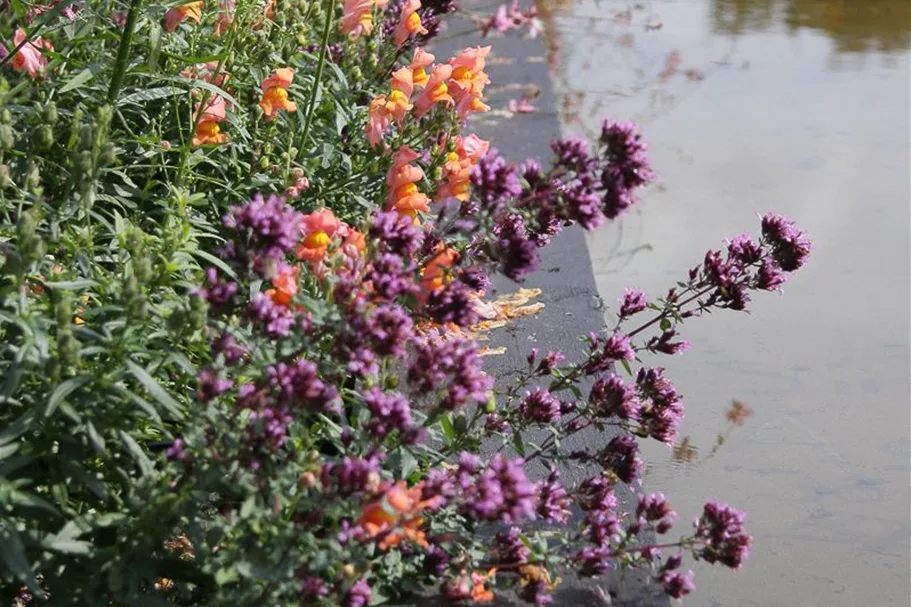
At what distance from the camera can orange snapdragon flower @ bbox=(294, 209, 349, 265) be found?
91.0 inches

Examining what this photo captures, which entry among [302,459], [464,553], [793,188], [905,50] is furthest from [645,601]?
[905,50]

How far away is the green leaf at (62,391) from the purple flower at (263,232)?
267 millimetres

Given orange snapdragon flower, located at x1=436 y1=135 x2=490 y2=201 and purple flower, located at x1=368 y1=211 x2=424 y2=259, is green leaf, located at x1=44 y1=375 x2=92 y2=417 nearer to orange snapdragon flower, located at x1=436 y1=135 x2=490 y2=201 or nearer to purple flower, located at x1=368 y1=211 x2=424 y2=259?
purple flower, located at x1=368 y1=211 x2=424 y2=259

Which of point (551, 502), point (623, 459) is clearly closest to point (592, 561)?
point (551, 502)

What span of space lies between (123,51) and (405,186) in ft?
1.85

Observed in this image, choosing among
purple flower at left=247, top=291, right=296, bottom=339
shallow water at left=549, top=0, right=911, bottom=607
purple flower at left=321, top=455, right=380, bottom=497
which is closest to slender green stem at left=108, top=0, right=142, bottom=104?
purple flower at left=247, top=291, right=296, bottom=339

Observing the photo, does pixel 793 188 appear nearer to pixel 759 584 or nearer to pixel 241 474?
pixel 759 584

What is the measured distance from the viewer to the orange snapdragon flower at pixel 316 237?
7.59 feet

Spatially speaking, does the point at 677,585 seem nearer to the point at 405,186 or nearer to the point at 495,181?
the point at 495,181

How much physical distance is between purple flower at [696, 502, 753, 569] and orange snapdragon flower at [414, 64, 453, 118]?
1.02 meters

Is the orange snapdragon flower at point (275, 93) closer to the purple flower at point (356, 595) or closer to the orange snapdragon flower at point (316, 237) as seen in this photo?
the orange snapdragon flower at point (316, 237)

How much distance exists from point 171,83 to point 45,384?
97cm

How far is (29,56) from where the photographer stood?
2.66 meters

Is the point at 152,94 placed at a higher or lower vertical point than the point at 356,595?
higher
